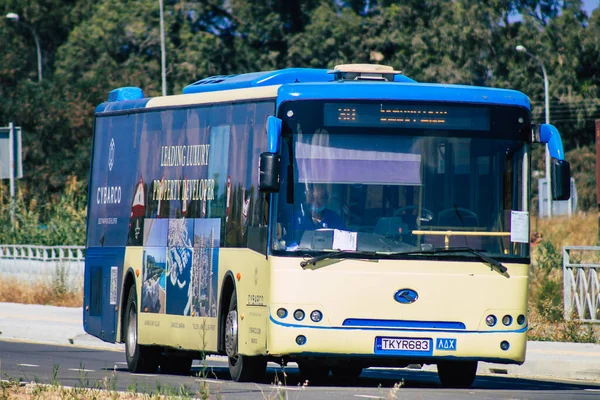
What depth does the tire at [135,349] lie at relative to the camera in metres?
17.3

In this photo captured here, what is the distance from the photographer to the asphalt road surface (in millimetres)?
12953

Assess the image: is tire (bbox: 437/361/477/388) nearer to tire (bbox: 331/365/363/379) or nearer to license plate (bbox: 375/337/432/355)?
license plate (bbox: 375/337/432/355)

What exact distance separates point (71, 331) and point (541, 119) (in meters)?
49.0

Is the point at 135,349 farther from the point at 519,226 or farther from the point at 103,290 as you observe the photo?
the point at 519,226

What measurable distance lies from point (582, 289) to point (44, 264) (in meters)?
14.0

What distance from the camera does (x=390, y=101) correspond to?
14.2 meters

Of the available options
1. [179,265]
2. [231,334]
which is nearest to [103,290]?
[179,265]

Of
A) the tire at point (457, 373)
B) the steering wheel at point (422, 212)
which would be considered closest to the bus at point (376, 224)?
the steering wheel at point (422, 212)

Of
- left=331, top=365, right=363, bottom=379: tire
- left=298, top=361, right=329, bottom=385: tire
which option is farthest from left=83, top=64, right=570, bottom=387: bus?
left=331, top=365, right=363, bottom=379: tire

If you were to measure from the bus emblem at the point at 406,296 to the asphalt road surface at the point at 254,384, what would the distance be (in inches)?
33.3

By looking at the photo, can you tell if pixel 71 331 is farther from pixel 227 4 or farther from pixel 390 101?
pixel 227 4

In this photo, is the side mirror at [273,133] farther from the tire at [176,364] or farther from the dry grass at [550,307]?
the dry grass at [550,307]

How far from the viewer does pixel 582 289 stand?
72.5 feet

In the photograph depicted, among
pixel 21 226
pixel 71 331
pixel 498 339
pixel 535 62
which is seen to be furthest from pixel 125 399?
pixel 535 62
